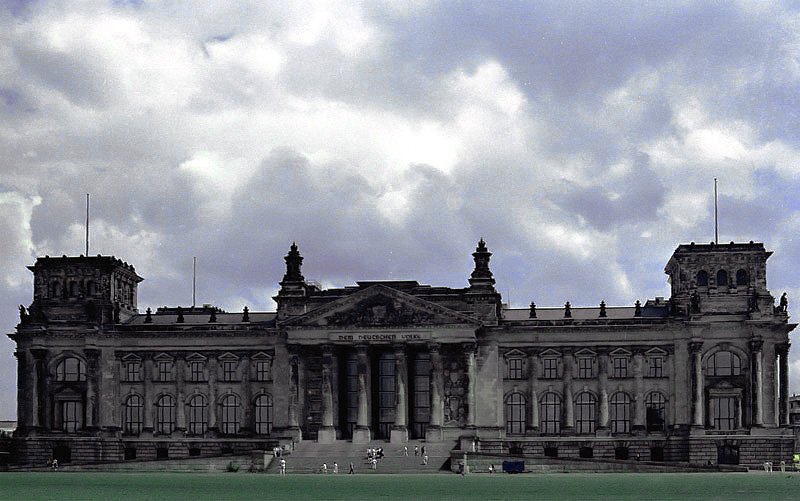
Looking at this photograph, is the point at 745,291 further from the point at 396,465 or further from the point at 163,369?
the point at 163,369

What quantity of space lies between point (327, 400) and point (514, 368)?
1526cm

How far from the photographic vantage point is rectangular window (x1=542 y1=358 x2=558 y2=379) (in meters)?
125

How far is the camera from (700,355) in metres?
122

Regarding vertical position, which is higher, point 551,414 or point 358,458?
point 551,414

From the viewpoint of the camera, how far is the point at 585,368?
4921 inches

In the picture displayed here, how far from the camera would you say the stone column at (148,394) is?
426 ft

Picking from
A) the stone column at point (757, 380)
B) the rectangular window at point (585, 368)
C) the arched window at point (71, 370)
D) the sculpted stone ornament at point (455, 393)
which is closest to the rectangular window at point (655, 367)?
the rectangular window at point (585, 368)

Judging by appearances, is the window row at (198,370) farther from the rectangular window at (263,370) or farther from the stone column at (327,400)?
the stone column at (327,400)

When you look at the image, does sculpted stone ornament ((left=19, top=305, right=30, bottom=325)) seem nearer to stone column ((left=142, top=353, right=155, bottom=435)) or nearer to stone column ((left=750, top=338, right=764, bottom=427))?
stone column ((left=142, top=353, right=155, bottom=435))

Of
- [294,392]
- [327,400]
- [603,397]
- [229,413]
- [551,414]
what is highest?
[294,392]

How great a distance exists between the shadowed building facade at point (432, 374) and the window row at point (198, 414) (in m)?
0.12

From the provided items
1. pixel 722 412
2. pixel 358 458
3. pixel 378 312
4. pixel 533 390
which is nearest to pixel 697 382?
pixel 722 412

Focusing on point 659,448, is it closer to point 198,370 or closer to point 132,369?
point 198,370

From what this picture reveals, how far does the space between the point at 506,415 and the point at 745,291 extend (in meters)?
21.4
